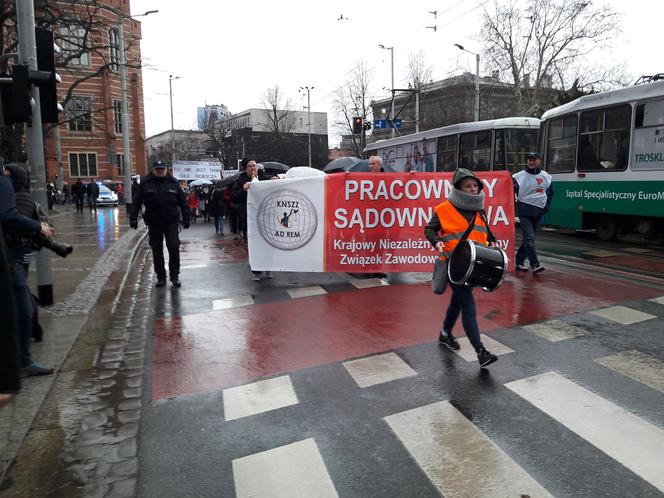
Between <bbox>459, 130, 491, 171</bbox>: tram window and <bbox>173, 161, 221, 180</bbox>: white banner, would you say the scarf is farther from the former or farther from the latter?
<bbox>173, 161, 221, 180</bbox>: white banner

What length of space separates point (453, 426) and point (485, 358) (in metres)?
1.15

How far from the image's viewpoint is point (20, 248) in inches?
183

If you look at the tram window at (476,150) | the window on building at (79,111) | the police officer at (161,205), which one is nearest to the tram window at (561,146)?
the tram window at (476,150)

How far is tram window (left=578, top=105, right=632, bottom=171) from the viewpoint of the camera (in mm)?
11977

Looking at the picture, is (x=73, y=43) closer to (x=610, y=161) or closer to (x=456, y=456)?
(x=610, y=161)

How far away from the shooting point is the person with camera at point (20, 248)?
13.1ft

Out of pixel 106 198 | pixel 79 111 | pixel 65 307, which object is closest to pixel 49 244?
pixel 65 307

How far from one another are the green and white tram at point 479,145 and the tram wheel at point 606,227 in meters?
4.42

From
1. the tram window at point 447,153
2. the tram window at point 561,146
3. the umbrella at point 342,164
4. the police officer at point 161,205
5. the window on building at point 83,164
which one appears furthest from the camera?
the window on building at point 83,164

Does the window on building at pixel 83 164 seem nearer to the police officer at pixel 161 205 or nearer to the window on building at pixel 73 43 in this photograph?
the window on building at pixel 73 43

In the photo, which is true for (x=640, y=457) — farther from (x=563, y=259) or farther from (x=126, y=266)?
(x=126, y=266)

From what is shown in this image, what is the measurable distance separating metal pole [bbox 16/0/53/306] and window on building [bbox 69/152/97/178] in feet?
169

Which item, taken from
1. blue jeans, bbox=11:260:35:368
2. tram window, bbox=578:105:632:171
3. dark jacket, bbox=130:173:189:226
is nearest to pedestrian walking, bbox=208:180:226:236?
dark jacket, bbox=130:173:189:226

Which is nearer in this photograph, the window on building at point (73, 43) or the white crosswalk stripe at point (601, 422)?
the white crosswalk stripe at point (601, 422)
